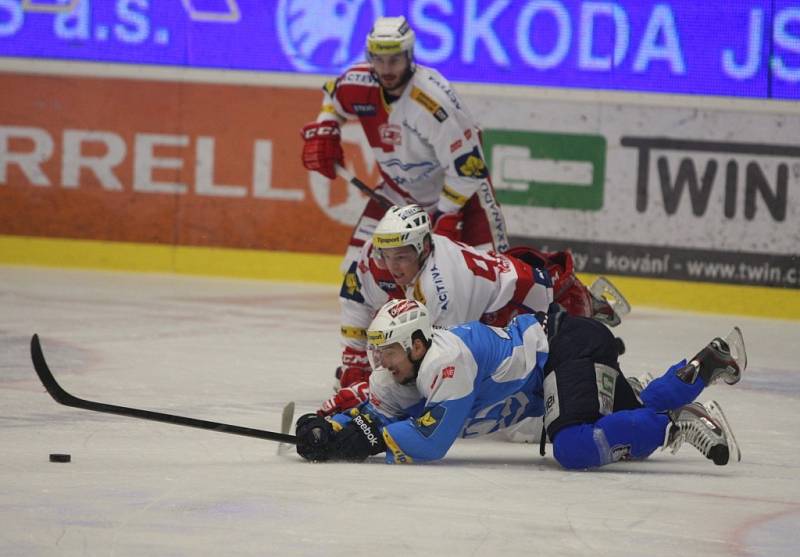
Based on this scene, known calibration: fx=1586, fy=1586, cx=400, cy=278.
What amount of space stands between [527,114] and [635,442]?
5.62 m

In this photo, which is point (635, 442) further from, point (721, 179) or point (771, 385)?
point (721, 179)

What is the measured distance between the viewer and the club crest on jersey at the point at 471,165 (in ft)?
22.8

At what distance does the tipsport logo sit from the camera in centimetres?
1035

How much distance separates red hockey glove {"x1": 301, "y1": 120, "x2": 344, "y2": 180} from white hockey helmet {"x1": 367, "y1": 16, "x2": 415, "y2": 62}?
1.65ft

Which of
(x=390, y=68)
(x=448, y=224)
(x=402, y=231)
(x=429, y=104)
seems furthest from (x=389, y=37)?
(x=402, y=231)

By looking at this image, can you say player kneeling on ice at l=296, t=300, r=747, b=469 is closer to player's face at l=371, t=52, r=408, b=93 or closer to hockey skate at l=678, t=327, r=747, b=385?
hockey skate at l=678, t=327, r=747, b=385

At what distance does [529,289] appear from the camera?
5723 mm

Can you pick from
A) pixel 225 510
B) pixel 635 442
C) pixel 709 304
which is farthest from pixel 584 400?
pixel 709 304

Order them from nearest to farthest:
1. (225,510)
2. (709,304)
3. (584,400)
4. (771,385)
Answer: (225,510), (584,400), (771,385), (709,304)

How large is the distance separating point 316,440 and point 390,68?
256 centimetres

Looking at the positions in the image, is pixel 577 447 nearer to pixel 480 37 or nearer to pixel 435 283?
pixel 435 283

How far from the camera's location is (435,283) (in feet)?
17.7

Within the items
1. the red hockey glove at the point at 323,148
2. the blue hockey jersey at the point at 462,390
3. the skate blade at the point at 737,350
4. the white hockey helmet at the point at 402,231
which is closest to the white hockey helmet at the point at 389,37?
the red hockey glove at the point at 323,148

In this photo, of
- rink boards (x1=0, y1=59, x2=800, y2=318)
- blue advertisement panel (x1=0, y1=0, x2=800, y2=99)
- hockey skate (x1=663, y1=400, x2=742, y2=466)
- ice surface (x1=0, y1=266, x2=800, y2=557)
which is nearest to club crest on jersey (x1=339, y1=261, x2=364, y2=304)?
ice surface (x1=0, y1=266, x2=800, y2=557)
